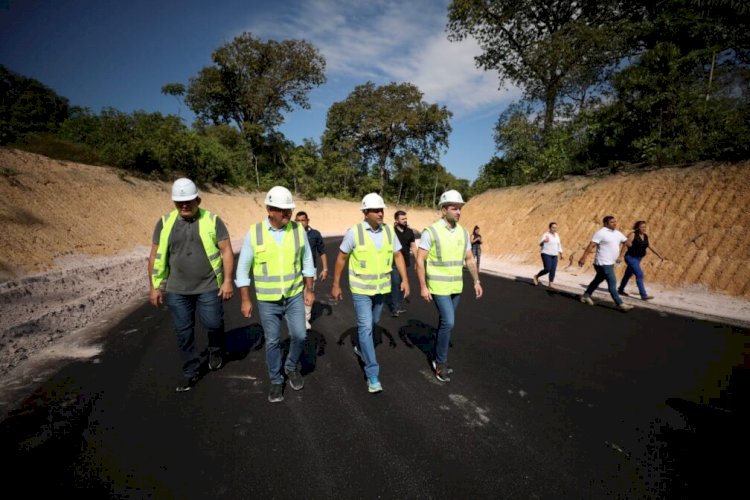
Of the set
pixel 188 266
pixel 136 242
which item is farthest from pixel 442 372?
pixel 136 242

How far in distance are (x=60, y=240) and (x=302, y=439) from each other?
1201cm

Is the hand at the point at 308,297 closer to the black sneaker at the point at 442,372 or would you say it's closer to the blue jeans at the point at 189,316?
the blue jeans at the point at 189,316

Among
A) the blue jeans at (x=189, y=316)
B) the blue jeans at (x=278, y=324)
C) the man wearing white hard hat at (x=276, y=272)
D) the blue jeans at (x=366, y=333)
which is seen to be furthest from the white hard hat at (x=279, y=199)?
the blue jeans at (x=189, y=316)

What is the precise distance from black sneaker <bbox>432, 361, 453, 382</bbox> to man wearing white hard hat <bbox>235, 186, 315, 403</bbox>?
165 cm

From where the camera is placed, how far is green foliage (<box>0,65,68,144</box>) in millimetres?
13719

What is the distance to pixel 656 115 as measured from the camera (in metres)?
12.9

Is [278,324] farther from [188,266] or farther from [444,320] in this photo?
[444,320]

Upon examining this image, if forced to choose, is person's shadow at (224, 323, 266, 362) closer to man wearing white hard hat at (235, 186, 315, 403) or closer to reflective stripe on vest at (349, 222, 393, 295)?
man wearing white hard hat at (235, 186, 315, 403)

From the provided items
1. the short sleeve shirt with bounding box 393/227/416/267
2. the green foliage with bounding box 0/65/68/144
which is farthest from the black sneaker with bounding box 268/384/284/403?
the green foliage with bounding box 0/65/68/144

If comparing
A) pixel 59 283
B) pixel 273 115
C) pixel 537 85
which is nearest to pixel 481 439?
pixel 59 283

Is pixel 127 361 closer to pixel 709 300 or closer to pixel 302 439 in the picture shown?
pixel 302 439

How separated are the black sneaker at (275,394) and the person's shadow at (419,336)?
194 cm

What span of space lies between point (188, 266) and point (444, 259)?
2848 millimetres

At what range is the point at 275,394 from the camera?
3.43 meters
